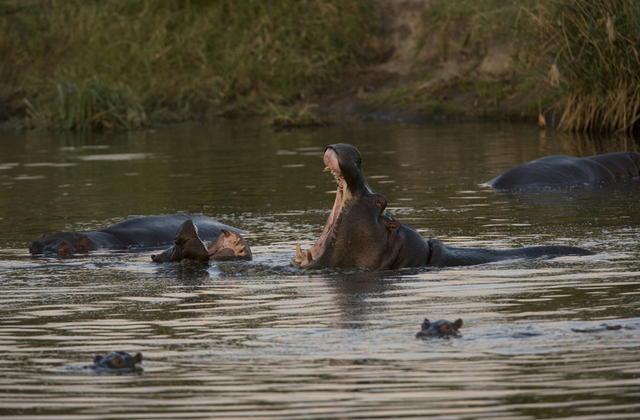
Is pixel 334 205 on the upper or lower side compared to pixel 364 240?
upper

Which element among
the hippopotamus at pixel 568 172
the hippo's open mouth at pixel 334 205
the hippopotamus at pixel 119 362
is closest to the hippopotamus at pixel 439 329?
the hippopotamus at pixel 119 362

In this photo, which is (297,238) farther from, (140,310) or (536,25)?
(536,25)

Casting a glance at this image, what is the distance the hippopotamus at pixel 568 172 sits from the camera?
11219 millimetres

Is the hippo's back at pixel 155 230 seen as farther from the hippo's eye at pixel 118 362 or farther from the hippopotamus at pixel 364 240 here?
the hippo's eye at pixel 118 362

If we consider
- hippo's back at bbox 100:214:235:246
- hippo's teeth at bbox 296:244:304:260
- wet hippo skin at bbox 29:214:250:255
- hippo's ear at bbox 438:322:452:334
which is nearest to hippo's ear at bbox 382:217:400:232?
hippo's teeth at bbox 296:244:304:260

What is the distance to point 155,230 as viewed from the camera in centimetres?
859

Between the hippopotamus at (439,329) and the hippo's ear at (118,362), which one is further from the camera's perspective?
the hippopotamus at (439,329)

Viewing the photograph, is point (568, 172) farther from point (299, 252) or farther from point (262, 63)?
point (262, 63)

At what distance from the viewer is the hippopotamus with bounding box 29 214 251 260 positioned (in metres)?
7.22

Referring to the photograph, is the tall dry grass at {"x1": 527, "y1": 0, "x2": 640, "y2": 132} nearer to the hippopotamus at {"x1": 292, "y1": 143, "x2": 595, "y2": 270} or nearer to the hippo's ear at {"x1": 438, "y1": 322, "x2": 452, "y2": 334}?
the hippopotamus at {"x1": 292, "y1": 143, "x2": 595, "y2": 270}

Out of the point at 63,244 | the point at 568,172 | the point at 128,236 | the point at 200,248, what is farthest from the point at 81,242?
the point at 568,172

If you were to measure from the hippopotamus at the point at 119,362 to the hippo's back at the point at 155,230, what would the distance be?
4.22 m

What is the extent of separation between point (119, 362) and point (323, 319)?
117cm

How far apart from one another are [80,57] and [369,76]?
7792 mm
